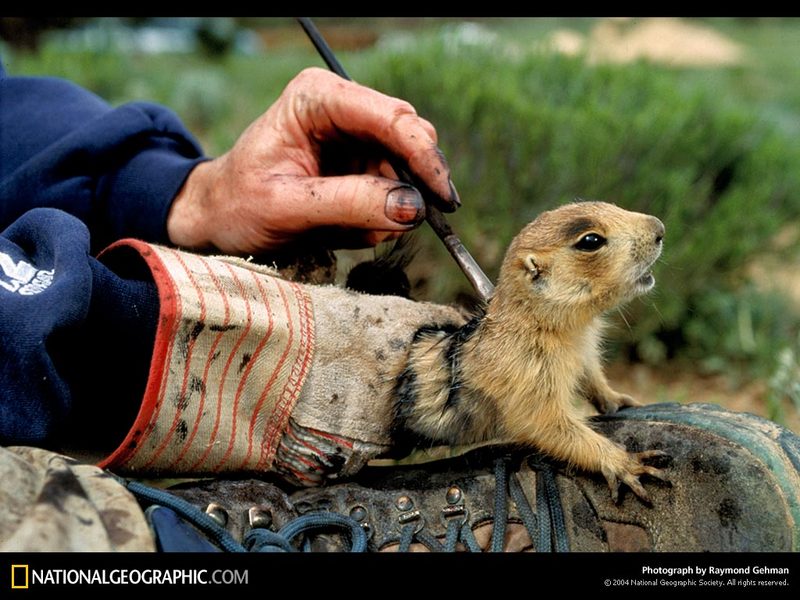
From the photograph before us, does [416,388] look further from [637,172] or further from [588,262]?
[637,172]

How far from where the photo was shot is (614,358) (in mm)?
3984

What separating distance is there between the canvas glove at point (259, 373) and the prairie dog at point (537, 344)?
0.08m

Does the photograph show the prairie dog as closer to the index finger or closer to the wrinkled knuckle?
the index finger

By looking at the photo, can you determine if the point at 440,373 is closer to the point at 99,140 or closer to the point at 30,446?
the point at 30,446

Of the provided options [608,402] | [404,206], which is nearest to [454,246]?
[404,206]

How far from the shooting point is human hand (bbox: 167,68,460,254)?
5.87 feet

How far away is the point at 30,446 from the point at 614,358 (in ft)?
9.99

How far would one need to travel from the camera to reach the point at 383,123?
1.83 metres

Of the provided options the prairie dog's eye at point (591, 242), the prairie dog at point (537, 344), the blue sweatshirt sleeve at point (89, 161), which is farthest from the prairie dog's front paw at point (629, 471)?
the blue sweatshirt sleeve at point (89, 161)

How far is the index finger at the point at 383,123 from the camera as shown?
70.8 inches

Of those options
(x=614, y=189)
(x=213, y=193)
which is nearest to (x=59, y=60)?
(x=614, y=189)

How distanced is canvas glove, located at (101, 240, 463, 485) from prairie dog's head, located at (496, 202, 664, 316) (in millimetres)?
269

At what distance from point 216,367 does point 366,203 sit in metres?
0.48

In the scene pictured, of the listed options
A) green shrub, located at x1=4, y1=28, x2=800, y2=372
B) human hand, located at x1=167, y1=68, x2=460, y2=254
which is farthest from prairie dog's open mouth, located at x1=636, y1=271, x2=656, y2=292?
green shrub, located at x1=4, y1=28, x2=800, y2=372
